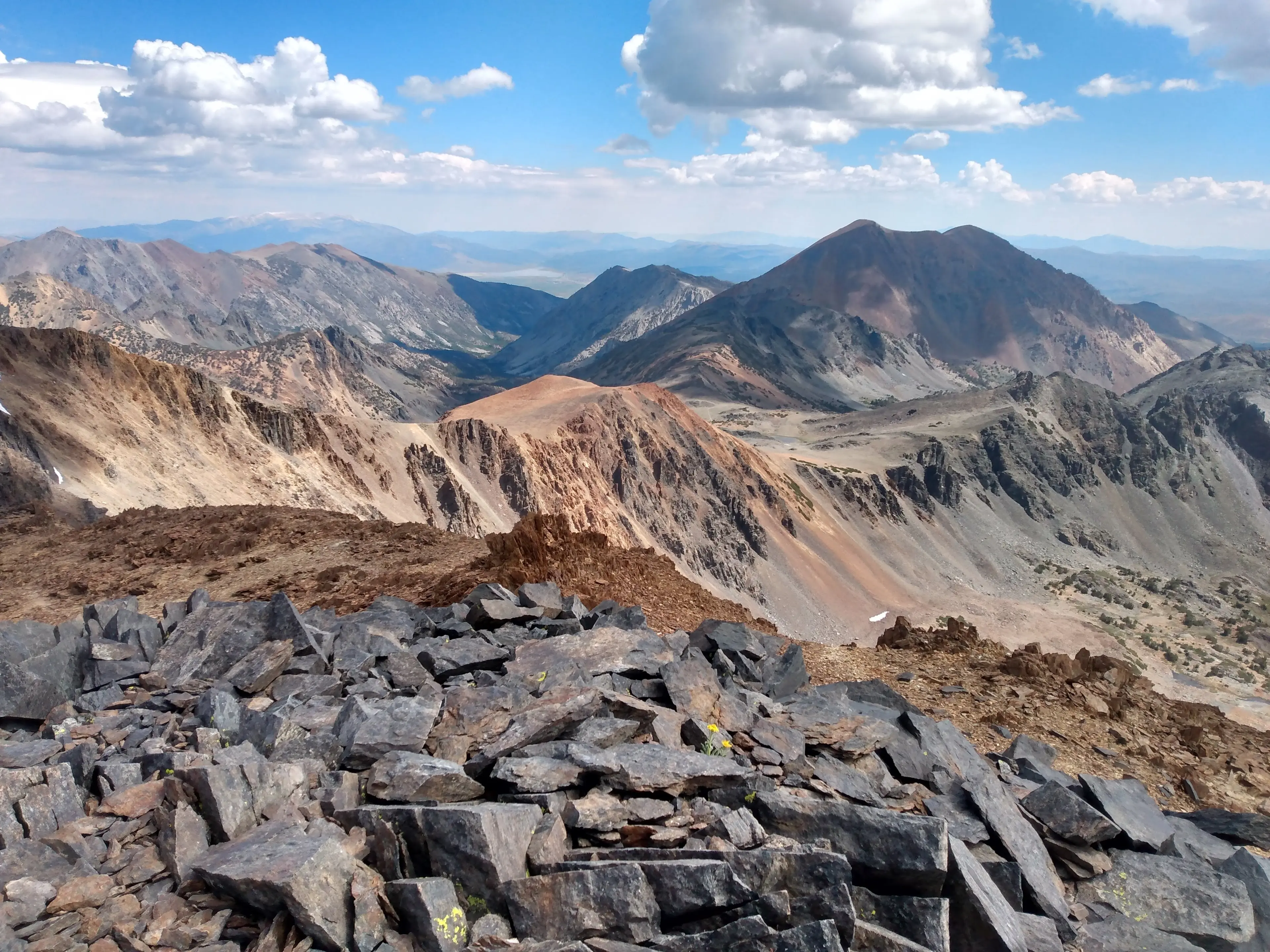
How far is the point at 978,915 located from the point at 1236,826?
19.9 feet

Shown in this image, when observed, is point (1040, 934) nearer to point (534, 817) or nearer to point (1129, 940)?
point (1129, 940)

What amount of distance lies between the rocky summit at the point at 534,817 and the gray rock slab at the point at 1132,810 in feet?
0.16

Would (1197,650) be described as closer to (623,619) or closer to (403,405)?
(623,619)

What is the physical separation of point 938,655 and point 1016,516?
98.6m

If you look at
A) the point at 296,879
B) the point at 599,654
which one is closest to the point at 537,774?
the point at 296,879

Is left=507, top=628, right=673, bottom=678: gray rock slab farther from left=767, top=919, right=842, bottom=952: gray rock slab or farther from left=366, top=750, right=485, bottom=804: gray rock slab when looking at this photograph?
left=767, top=919, right=842, bottom=952: gray rock slab

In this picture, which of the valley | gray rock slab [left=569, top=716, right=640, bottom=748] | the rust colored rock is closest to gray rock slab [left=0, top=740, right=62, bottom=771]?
the rust colored rock

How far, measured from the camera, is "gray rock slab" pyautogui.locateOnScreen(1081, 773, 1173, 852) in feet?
27.3

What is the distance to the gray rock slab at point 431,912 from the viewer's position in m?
5.39

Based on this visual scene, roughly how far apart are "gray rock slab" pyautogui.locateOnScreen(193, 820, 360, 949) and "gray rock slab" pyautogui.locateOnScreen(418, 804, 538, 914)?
2.06ft

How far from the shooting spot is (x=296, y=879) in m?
5.43

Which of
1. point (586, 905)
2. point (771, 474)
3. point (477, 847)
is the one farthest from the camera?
point (771, 474)

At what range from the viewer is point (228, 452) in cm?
4709

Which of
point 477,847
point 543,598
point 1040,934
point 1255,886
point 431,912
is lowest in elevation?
point 1255,886
